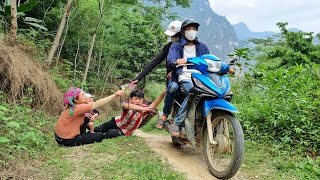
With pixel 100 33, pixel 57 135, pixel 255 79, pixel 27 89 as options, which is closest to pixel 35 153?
pixel 57 135

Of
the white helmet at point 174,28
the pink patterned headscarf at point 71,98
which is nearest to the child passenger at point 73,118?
the pink patterned headscarf at point 71,98

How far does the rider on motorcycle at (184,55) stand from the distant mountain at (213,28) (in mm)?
131151

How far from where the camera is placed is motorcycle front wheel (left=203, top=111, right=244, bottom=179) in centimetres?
365

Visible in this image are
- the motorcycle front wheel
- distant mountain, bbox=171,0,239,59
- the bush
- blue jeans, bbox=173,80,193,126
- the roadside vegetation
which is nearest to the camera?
the motorcycle front wheel

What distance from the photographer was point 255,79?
7.49 metres

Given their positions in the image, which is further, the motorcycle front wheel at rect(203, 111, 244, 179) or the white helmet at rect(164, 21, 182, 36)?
the white helmet at rect(164, 21, 182, 36)

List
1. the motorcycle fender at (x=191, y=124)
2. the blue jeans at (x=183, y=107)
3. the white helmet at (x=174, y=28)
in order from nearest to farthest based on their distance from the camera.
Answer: the motorcycle fender at (x=191, y=124) → the blue jeans at (x=183, y=107) → the white helmet at (x=174, y=28)

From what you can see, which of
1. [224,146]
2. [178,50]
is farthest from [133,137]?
[224,146]

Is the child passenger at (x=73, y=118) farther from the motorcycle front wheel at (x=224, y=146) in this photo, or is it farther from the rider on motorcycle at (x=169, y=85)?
the motorcycle front wheel at (x=224, y=146)

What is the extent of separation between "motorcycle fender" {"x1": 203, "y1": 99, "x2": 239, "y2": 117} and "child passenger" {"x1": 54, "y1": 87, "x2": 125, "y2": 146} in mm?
1498

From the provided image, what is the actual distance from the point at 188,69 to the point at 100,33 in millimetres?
9799

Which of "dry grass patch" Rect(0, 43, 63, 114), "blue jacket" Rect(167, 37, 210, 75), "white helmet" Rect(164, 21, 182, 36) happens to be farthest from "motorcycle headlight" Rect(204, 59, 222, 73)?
"dry grass patch" Rect(0, 43, 63, 114)

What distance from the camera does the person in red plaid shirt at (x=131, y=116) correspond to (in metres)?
5.49

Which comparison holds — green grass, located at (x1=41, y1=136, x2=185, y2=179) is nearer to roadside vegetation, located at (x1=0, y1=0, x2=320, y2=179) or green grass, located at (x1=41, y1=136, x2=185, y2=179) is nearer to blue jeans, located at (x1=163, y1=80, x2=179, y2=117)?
roadside vegetation, located at (x1=0, y1=0, x2=320, y2=179)
